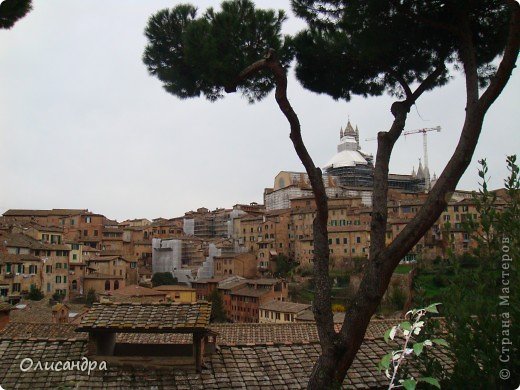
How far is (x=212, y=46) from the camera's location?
233 inches

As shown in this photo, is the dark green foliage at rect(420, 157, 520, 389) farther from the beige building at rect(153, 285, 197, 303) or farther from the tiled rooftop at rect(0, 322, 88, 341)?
the beige building at rect(153, 285, 197, 303)

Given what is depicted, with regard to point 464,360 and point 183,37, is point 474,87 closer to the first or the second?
point 464,360

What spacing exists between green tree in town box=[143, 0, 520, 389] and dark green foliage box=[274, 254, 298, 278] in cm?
4793

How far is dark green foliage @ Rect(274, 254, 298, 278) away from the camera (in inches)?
2146

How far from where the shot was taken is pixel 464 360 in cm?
340

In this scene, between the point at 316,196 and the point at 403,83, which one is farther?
the point at 403,83

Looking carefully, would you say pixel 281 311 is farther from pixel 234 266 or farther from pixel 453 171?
pixel 453 171

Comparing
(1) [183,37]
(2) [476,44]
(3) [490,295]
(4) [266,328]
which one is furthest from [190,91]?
(4) [266,328]

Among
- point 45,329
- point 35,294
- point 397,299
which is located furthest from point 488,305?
point 35,294

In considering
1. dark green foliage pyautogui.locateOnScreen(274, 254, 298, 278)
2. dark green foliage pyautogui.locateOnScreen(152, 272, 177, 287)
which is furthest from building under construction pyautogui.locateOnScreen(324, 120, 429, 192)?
dark green foliage pyautogui.locateOnScreen(152, 272, 177, 287)

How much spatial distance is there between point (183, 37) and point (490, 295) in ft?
15.1

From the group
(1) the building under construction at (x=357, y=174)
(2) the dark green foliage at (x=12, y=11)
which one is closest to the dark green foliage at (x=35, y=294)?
(2) the dark green foliage at (x=12, y=11)

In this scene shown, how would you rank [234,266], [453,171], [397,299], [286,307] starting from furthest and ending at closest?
[234,266] < [397,299] < [286,307] < [453,171]

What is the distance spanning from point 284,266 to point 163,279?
42.7ft
